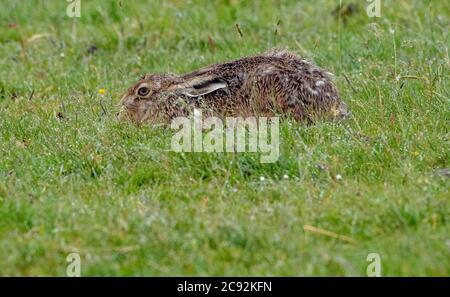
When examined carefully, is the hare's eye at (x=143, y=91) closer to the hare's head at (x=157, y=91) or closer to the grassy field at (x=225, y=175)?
the hare's head at (x=157, y=91)

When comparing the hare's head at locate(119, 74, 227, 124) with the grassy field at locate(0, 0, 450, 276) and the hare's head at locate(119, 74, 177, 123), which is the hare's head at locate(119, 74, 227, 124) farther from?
the grassy field at locate(0, 0, 450, 276)

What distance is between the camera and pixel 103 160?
26.4ft

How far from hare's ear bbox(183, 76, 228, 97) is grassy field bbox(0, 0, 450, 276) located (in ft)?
2.71

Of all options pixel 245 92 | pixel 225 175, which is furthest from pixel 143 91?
pixel 225 175

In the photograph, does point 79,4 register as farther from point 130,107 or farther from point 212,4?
point 130,107

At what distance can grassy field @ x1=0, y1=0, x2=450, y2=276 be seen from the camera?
20.4 feet

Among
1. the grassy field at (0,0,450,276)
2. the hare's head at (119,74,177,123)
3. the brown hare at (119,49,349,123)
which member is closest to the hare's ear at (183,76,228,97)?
the brown hare at (119,49,349,123)

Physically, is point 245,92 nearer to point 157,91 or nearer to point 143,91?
point 157,91

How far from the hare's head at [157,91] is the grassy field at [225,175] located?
26 centimetres

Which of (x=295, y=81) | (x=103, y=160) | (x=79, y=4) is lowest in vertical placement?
(x=103, y=160)

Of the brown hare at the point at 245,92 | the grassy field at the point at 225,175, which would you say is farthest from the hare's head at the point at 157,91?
the grassy field at the point at 225,175

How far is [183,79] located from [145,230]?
339 centimetres

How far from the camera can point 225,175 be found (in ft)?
25.0
